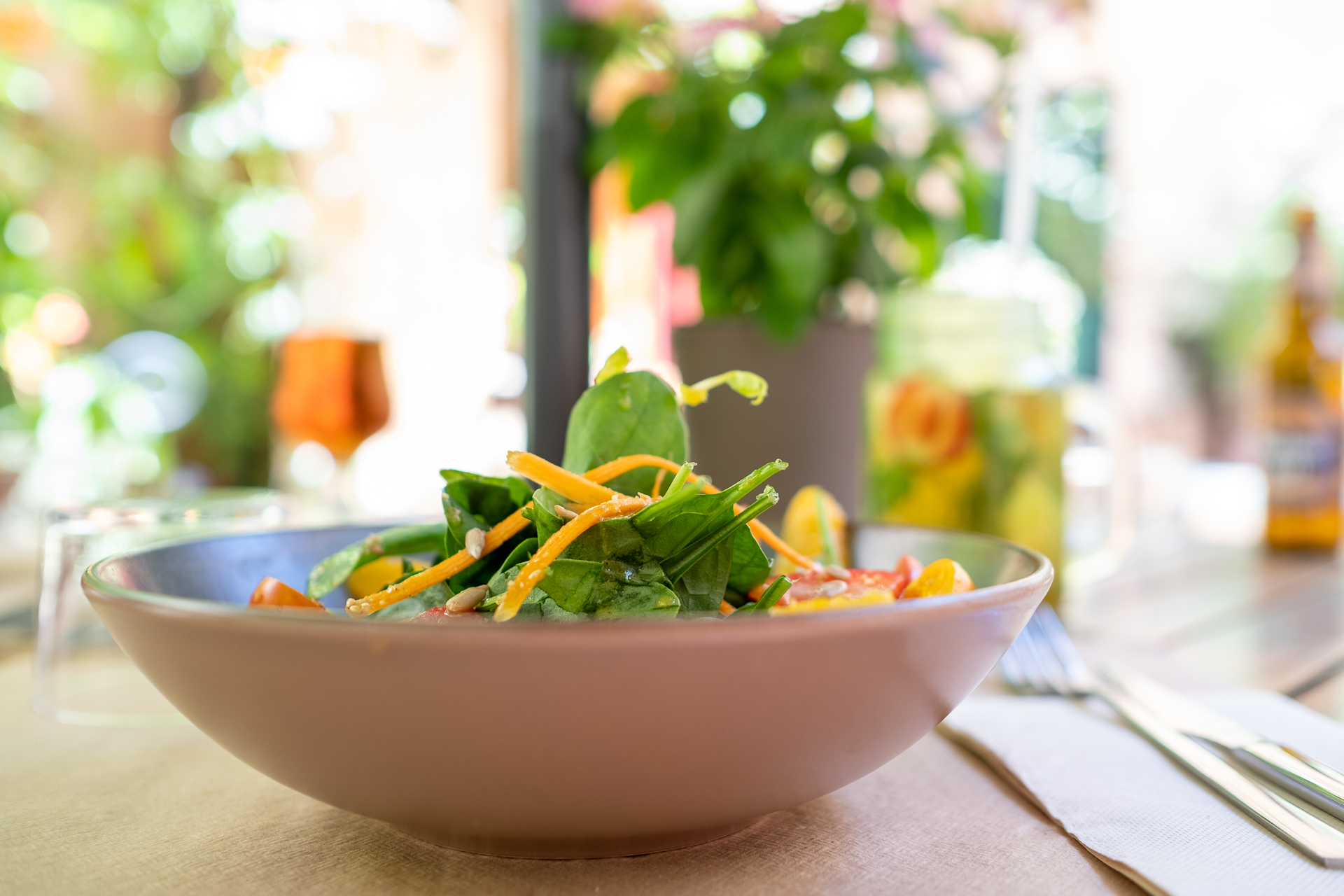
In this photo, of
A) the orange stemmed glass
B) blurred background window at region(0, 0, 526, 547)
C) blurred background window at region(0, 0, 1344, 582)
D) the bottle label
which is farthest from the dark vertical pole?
the bottle label

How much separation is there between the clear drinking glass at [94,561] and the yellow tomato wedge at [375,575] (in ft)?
0.48

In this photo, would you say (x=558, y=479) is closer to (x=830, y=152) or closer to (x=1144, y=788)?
(x=1144, y=788)

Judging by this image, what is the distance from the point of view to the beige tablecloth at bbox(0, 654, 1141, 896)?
0.38 m

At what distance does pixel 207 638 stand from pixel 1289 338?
1.64 meters

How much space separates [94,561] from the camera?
2.08 ft

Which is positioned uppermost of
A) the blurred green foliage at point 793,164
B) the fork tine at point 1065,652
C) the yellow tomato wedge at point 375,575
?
the blurred green foliage at point 793,164

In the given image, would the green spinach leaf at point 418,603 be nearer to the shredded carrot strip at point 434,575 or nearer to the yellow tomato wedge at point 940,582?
the shredded carrot strip at point 434,575

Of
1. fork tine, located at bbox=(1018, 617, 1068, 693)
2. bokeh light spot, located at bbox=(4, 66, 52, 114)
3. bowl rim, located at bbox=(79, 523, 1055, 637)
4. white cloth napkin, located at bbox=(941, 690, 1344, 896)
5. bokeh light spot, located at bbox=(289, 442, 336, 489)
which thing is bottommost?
bokeh light spot, located at bbox=(289, 442, 336, 489)

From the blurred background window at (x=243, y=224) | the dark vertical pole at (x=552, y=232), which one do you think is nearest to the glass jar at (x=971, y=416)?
the dark vertical pole at (x=552, y=232)

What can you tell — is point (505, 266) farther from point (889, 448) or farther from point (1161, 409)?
point (1161, 409)

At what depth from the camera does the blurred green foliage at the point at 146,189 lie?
2.89 metres

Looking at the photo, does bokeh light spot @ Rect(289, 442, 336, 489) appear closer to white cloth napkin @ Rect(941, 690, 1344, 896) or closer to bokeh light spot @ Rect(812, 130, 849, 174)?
bokeh light spot @ Rect(812, 130, 849, 174)

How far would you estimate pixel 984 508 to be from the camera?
0.97 metres

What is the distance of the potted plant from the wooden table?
71 cm
